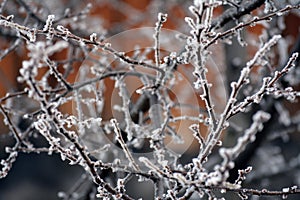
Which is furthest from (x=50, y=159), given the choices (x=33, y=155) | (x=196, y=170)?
(x=196, y=170)

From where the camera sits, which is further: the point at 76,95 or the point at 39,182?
the point at 39,182

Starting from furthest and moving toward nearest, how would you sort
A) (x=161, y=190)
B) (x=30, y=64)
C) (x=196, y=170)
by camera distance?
1. (x=161, y=190)
2. (x=196, y=170)
3. (x=30, y=64)

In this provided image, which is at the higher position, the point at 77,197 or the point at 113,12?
the point at 113,12

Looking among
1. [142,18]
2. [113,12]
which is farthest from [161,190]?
[113,12]

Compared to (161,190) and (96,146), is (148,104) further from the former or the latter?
(161,190)

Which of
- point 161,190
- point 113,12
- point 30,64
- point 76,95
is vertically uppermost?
point 113,12

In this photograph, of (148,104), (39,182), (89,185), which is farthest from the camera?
(39,182)
